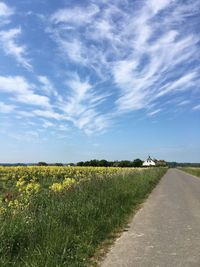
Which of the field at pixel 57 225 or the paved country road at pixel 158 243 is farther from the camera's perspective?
the paved country road at pixel 158 243

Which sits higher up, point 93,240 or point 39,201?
point 39,201

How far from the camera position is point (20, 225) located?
26.9 feet

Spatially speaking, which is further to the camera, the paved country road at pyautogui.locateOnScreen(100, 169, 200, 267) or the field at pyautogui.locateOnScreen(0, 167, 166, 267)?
the paved country road at pyautogui.locateOnScreen(100, 169, 200, 267)

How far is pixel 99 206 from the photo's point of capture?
1234cm

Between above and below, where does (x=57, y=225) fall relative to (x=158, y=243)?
above

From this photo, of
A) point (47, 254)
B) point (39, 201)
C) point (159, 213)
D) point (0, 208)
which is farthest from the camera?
point (159, 213)

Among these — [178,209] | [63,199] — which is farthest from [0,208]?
[178,209]

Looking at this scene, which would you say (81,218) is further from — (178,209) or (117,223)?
(178,209)

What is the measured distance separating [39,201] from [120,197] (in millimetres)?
5401

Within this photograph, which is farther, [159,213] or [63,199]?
[159,213]

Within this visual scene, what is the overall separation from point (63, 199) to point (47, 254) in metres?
4.43

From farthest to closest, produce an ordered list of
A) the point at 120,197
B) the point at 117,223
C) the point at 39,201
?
the point at 120,197
the point at 117,223
the point at 39,201

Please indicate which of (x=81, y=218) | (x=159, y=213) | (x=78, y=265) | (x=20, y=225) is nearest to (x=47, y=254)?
(x=78, y=265)

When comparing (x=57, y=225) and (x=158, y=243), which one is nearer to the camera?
(x=57, y=225)
